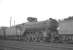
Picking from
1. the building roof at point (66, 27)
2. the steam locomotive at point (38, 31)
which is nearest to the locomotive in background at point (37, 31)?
the steam locomotive at point (38, 31)

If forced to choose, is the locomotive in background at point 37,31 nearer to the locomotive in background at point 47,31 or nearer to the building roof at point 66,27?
the locomotive in background at point 47,31

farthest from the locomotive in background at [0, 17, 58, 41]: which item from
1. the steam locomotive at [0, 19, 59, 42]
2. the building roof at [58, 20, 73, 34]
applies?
the building roof at [58, 20, 73, 34]

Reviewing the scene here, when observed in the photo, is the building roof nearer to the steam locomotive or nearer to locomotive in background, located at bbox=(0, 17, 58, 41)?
the steam locomotive

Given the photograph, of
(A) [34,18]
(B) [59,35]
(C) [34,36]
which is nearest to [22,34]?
(C) [34,36]

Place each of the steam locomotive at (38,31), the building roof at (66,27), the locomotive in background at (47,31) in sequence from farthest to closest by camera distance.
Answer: the steam locomotive at (38,31) → the locomotive in background at (47,31) → the building roof at (66,27)

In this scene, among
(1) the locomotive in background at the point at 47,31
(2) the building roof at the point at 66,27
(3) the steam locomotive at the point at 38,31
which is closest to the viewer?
(2) the building roof at the point at 66,27

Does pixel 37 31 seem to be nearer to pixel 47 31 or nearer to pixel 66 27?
pixel 47 31

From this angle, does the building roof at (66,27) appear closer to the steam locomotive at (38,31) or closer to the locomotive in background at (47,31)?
the locomotive in background at (47,31)

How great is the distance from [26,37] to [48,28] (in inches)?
282

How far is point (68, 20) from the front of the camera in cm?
2220

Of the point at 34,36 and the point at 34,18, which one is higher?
the point at 34,18

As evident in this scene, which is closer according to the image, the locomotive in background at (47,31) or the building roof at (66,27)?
the building roof at (66,27)

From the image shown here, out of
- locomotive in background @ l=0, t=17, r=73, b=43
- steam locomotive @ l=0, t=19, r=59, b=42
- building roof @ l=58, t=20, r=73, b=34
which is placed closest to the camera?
building roof @ l=58, t=20, r=73, b=34

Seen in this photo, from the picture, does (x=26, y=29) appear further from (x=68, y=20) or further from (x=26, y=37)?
(x=68, y=20)
